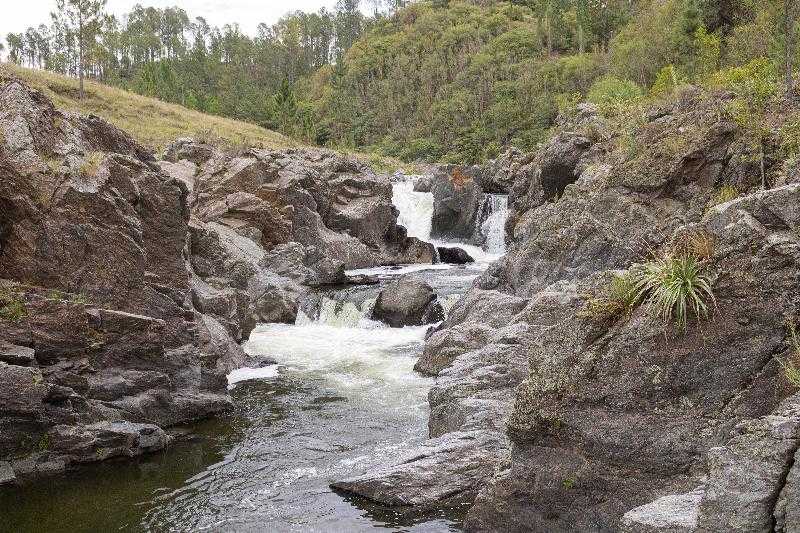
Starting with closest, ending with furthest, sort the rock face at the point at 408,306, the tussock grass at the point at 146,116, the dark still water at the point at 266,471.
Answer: the dark still water at the point at 266,471
the rock face at the point at 408,306
the tussock grass at the point at 146,116

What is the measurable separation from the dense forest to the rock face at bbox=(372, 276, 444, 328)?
795 inches

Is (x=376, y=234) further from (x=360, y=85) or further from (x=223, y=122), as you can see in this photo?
(x=360, y=85)

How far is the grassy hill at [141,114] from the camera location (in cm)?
7762

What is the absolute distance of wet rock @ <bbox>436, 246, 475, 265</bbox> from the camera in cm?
4644

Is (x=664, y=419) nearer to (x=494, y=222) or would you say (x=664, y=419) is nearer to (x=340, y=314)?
(x=340, y=314)

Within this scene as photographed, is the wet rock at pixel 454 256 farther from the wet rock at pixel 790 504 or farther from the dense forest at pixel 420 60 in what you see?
the wet rock at pixel 790 504

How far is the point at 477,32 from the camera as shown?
13888cm

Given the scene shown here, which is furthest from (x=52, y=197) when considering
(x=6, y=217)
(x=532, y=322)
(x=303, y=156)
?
(x=303, y=156)

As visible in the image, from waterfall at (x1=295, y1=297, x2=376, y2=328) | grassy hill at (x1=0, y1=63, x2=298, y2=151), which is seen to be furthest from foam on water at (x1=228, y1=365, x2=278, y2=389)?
grassy hill at (x1=0, y1=63, x2=298, y2=151)

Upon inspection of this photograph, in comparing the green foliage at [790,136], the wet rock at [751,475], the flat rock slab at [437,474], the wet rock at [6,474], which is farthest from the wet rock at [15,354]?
the green foliage at [790,136]

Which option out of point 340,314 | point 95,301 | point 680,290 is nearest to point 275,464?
point 95,301

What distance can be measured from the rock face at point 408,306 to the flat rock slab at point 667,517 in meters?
21.1

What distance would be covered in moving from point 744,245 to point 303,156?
48.9m

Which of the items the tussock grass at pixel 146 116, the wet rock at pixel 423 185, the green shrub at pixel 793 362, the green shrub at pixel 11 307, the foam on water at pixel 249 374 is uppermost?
the tussock grass at pixel 146 116
